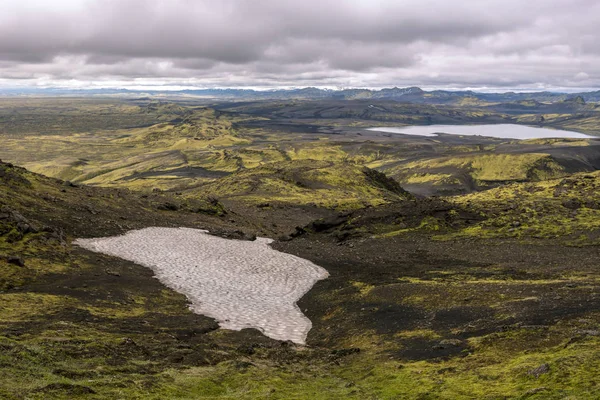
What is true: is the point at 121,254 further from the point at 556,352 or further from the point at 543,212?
the point at 543,212

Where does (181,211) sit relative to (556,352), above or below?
below

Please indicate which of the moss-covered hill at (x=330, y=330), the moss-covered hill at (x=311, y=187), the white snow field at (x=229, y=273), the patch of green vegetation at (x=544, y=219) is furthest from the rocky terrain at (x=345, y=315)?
the moss-covered hill at (x=311, y=187)

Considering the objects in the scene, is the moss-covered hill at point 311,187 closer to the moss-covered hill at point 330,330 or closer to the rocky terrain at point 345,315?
the rocky terrain at point 345,315

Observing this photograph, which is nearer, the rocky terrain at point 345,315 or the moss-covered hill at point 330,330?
the moss-covered hill at point 330,330

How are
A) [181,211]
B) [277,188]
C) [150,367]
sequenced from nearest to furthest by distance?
1. [150,367]
2. [181,211]
3. [277,188]

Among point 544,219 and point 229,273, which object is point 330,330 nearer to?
point 229,273

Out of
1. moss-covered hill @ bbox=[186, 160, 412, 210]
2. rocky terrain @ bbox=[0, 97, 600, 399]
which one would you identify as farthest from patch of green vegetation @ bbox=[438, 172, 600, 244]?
moss-covered hill @ bbox=[186, 160, 412, 210]

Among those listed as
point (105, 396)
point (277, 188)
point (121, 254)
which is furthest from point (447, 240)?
point (277, 188)

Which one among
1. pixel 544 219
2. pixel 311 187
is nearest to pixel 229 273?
pixel 544 219
